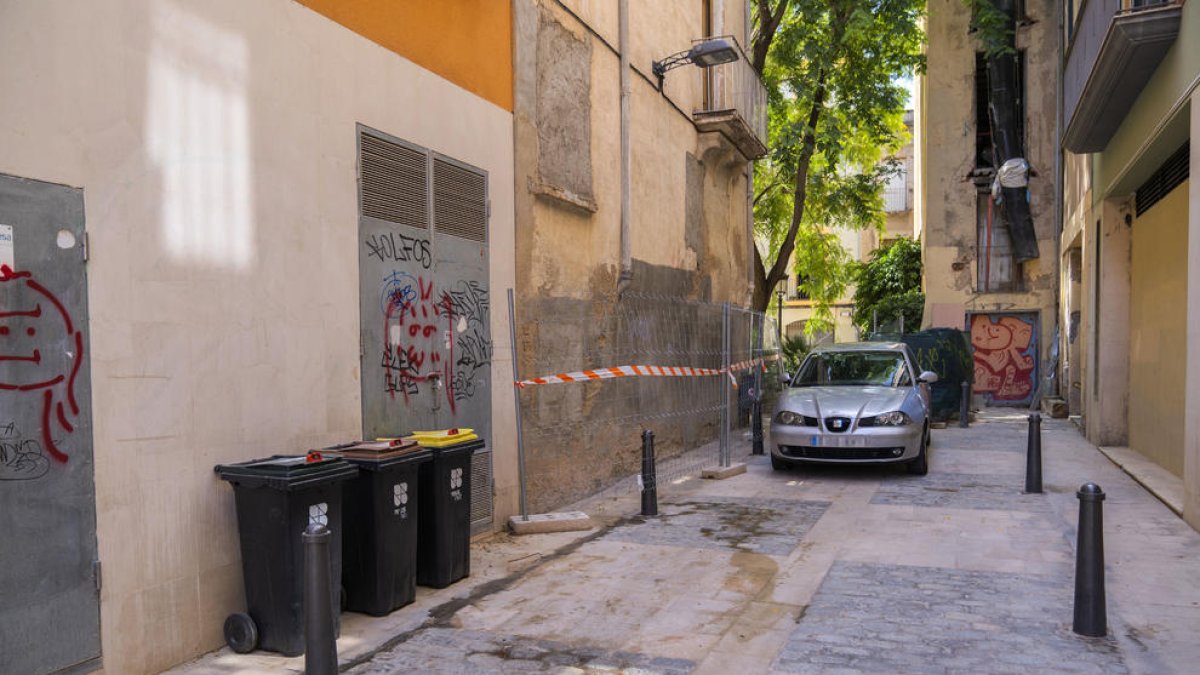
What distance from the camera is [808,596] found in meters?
5.71

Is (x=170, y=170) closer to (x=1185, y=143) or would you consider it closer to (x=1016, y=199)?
(x=1185, y=143)

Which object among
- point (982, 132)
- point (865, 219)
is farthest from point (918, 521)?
point (982, 132)

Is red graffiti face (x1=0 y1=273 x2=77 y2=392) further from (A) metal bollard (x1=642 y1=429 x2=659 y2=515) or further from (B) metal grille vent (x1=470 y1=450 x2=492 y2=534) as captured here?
(A) metal bollard (x1=642 y1=429 x2=659 y2=515)

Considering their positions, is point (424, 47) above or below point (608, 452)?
above

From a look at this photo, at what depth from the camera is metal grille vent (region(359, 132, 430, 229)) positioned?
20.6 ft

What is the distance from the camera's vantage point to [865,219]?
69.7 feet

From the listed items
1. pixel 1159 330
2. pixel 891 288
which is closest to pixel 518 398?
pixel 1159 330

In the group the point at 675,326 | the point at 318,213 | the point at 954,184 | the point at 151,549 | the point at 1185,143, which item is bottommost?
the point at 151,549

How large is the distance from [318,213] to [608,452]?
5.48 metres

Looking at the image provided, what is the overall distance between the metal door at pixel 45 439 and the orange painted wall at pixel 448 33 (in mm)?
2539

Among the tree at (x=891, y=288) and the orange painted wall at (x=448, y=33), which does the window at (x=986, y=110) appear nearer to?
the tree at (x=891, y=288)

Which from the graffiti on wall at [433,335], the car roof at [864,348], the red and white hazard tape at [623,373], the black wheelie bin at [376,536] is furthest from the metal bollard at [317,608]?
the car roof at [864,348]

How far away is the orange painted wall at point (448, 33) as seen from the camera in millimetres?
6266

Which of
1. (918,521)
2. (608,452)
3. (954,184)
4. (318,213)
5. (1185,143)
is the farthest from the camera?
(954,184)
